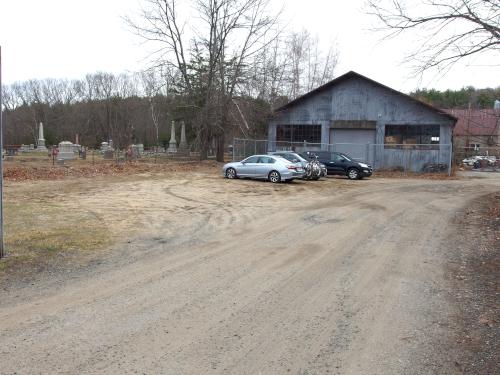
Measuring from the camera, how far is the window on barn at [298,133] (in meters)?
39.1

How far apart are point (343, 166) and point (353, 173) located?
0.76m

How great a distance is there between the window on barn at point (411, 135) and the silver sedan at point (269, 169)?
1459 centimetres

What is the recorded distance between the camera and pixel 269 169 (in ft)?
80.5

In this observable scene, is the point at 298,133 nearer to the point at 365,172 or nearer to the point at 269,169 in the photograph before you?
the point at 365,172

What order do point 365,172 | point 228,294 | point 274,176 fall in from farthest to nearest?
point 365,172 → point 274,176 → point 228,294

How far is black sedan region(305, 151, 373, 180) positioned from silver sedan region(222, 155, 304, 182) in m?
5.70

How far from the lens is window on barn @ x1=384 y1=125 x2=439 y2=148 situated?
1398 inches

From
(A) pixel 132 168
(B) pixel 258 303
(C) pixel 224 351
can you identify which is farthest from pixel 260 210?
(A) pixel 132 168

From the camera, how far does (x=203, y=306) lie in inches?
233

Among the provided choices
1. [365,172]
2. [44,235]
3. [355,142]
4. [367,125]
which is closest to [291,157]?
[365,172]

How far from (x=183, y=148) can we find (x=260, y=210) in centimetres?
3654

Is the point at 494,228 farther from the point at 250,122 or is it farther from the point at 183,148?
the point at 183,148

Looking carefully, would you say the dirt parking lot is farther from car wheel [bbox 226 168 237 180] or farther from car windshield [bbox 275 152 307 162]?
car windshield [bbox 275 152 307 162]

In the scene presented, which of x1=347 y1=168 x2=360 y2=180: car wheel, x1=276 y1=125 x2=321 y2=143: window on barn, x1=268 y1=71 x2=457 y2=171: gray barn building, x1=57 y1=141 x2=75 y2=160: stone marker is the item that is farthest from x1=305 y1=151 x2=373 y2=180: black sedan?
x1=57 y1=141 x2=75 y2=160: stone marker
